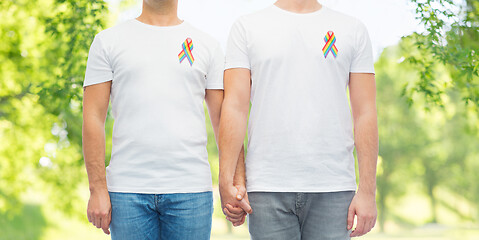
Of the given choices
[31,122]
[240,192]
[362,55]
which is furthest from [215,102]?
[31,122]

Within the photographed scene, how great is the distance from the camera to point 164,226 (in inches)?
104

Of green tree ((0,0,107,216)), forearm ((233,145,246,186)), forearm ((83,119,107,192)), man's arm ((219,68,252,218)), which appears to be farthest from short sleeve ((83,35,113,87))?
green tree ((0,0,107,216))

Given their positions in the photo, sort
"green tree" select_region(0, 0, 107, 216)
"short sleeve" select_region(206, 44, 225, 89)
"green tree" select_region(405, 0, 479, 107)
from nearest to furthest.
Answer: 1. "short sleeve" select_region(206, 44, 225, 89)
2. "green tree" select_region(405, 0, 479, 107)
3. "green tree" select_region(0, 0, 107, 216)

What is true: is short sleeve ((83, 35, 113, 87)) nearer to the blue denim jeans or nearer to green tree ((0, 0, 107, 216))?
the blue denim jeans

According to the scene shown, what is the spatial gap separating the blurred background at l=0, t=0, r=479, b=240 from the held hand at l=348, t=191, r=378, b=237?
7.74ft

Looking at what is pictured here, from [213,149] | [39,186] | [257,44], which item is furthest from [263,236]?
[213,149]

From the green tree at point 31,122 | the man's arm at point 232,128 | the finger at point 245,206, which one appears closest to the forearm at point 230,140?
the man's arm at point 232,128

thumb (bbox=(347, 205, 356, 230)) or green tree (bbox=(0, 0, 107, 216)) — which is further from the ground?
thumb (bbox=(347, 205, 356, 230))

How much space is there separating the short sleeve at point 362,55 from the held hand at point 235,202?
2.75 ft

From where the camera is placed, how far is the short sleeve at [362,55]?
2.63 m

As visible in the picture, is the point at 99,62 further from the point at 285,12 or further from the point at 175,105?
the point at 285,12

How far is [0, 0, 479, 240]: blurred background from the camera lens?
5.12 meters

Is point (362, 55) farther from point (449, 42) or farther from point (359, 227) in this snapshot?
point (449, 42)

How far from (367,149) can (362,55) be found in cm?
48
